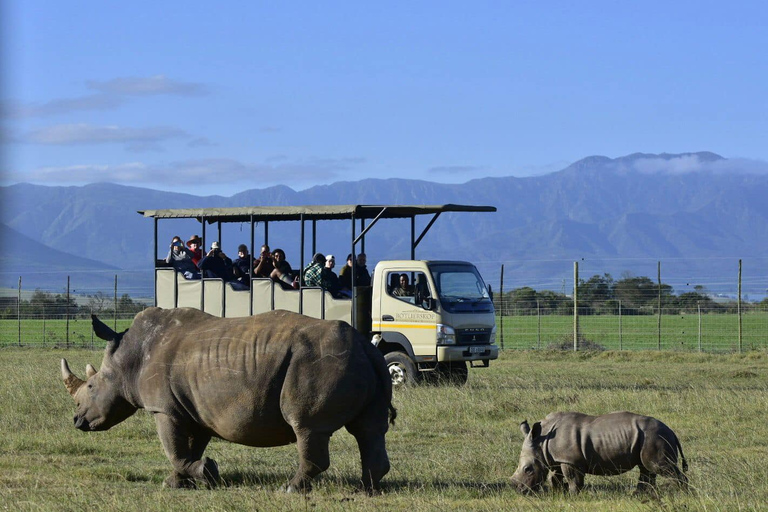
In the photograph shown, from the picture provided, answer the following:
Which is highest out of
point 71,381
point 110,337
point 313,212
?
point 313,212

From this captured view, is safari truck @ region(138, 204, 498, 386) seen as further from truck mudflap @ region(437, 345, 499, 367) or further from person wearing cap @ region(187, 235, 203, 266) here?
person wearing cap @ region(187, 235, 203, 266)

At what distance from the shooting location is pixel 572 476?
959 centimetres

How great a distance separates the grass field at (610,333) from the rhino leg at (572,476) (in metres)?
23.1

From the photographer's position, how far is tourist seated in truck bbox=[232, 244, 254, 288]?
2033cm

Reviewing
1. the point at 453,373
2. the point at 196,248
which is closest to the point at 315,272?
the point at 453,373

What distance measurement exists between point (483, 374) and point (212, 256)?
253 inches

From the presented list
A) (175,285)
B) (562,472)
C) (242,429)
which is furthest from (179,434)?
(175,285)

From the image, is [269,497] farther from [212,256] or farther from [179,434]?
[212,256]

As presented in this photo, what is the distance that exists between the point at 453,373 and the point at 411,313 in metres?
1.40

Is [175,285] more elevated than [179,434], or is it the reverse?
[175,285]

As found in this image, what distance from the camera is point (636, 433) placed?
30.5ft

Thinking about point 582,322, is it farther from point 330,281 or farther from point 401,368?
point 330,281

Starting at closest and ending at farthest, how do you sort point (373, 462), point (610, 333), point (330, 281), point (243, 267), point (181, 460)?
1. point (373, 462)
2. point (181, 460)
3. point (330, 281)
4. point (243, 267)
5. point (610, 333)

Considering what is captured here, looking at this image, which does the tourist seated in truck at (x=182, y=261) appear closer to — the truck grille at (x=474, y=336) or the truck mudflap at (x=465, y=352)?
the truck mudflap at (x=465, y=352)
